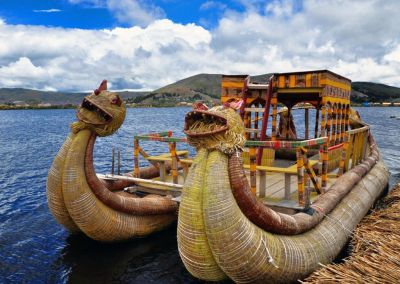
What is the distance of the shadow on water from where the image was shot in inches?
345

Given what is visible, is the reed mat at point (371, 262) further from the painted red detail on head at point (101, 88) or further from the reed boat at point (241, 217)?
the painted red detail on head at point (101, 88)

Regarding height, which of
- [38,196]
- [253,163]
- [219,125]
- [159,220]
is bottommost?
[38,196]

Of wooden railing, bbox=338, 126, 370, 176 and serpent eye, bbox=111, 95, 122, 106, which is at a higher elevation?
serpent eye, bbox=111, 95, 122, 106

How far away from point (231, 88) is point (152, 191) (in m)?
4.70

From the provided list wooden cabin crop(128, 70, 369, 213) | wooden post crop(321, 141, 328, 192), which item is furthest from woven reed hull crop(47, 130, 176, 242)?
wooden post crop(321, 141, 328, 192)

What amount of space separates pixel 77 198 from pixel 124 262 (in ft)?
6.93

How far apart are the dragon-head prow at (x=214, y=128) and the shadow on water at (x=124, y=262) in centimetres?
409

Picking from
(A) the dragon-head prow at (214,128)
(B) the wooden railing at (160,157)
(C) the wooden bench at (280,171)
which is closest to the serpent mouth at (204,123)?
(A) the dragon-head prow at (214,128)

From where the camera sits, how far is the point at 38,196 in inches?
675

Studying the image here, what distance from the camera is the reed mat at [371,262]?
617 centimetres

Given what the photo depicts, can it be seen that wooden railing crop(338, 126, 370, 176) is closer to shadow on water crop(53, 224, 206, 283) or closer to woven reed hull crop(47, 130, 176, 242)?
shadow on water crop(53, 224, 206, 283)

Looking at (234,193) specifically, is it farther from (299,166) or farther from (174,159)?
(174,159)

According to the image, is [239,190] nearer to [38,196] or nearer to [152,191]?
[152,191]

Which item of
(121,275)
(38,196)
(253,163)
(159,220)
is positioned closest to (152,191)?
(159,220)
